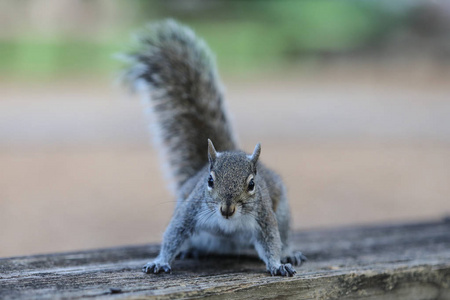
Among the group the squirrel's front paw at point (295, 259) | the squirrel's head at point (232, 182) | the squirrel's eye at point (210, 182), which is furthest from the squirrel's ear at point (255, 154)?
the squirrel's front paw at point (295, 259)

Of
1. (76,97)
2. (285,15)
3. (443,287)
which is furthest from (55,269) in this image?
(285,15)

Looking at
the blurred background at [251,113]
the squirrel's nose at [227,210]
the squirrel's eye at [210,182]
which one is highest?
the blurred background at [251,113]

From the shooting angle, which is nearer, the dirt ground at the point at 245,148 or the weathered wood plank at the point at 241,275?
the weathered wood plank at the point at 241,275

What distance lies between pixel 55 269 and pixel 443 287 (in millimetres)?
1200

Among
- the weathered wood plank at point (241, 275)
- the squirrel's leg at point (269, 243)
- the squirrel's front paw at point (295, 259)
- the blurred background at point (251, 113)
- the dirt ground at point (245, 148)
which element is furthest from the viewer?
the blurred background at point (251, 113)

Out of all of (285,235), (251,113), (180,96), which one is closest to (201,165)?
(180,96)

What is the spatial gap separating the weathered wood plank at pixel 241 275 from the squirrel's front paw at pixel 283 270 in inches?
1.1

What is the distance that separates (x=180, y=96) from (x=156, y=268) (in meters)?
0.83

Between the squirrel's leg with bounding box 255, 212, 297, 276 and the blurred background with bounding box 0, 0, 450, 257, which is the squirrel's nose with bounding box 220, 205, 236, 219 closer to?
the squirrel's leg with bounding box 255, 212, 297, 276

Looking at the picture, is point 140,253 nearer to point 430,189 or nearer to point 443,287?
point 443,287

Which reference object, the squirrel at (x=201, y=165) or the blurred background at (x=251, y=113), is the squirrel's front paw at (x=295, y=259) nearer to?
the squirrel at (x=201, y=165)

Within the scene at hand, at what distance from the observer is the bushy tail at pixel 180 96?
2.30 m

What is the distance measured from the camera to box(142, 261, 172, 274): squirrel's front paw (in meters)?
1.71

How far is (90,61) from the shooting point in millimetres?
11984
